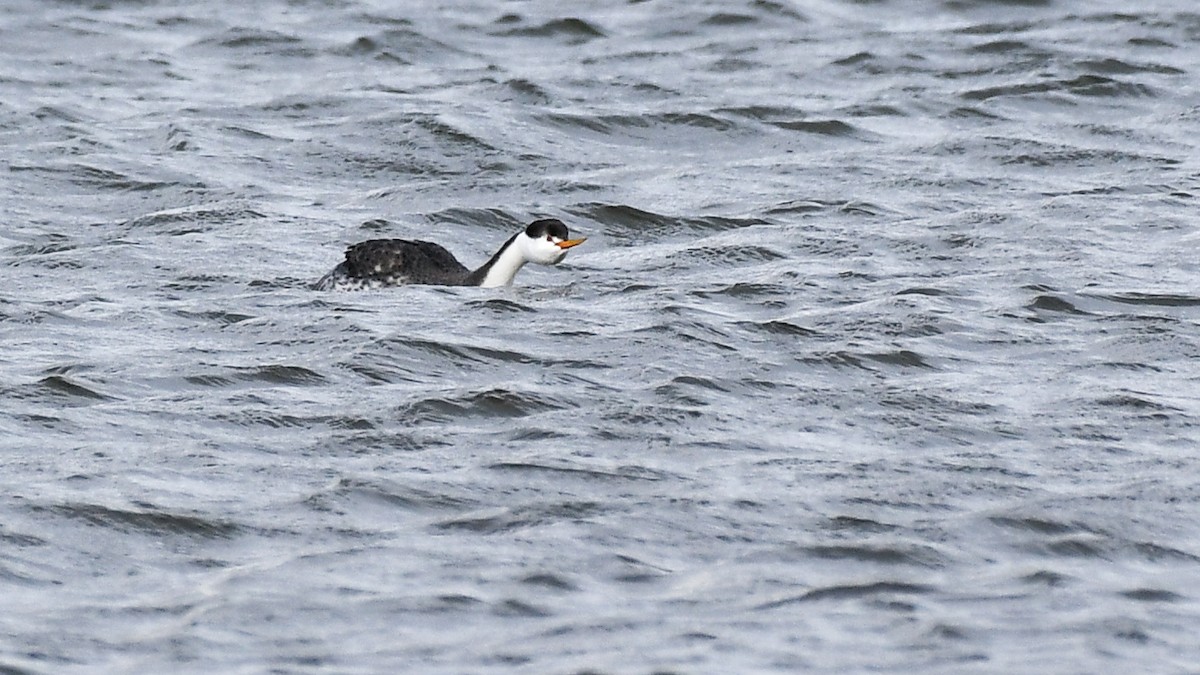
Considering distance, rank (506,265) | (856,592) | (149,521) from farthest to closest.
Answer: (506,265)
(149,521)
(856,592)

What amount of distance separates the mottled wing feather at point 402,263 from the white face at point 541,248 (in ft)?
1.37

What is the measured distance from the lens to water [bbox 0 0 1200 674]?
8.51m

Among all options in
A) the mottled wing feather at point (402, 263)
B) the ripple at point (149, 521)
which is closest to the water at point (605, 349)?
the ripple at point (149, 521)

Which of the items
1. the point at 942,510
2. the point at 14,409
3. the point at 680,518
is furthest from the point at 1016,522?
the point at 14,409

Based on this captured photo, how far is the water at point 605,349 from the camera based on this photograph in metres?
8.51

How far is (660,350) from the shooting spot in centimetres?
1219

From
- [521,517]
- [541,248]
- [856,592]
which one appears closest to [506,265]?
[541,248]

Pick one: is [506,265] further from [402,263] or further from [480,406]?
[480,406]

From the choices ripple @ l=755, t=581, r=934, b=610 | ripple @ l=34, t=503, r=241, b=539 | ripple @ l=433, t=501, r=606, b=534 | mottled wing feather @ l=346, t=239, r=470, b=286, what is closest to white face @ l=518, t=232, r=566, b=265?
mottled wing feather @ l=346, t=239, r=470, b=286

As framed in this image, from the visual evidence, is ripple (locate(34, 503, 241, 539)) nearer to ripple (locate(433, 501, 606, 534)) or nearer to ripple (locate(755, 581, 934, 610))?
ripple (locate(433, 501, 606, 534))

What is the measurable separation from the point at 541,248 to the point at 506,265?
0.77ft

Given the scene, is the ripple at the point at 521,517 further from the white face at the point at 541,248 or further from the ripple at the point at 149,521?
the white face at the point at 541,248

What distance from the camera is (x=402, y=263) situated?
45.2 feet

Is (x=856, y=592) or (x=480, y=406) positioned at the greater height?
(x=856, y=592)
